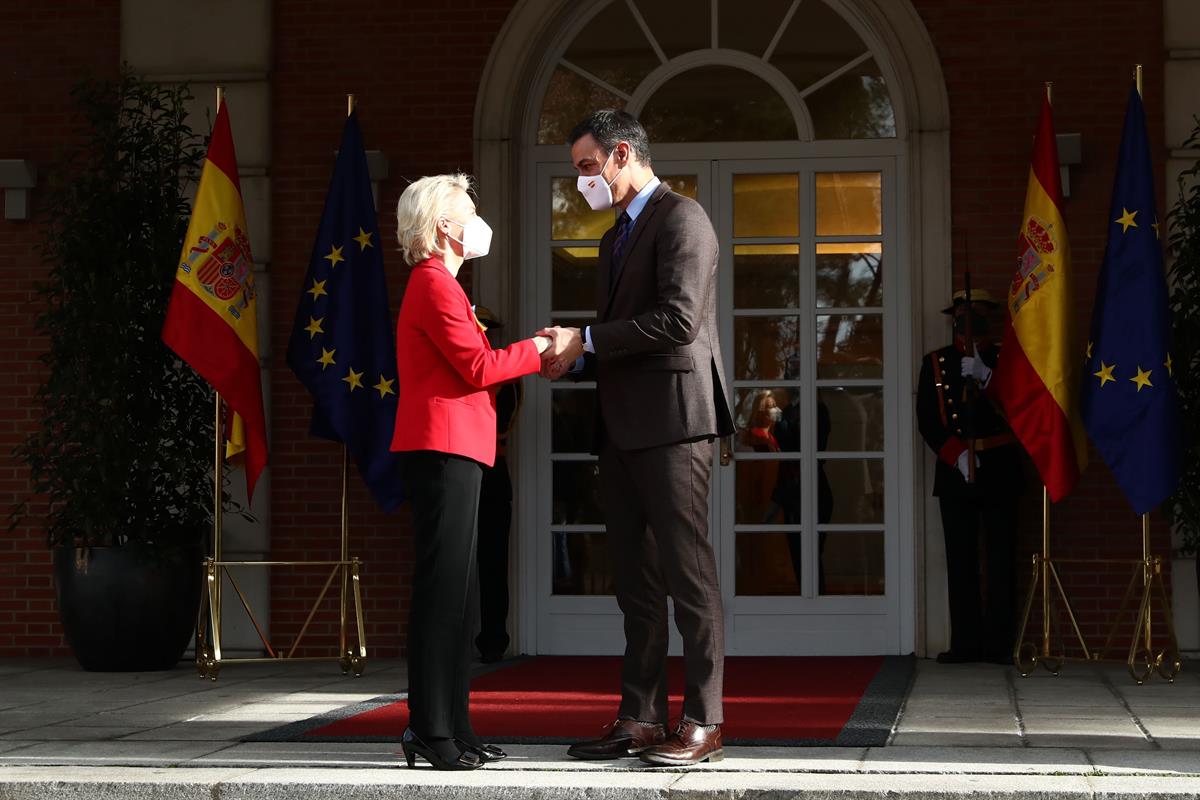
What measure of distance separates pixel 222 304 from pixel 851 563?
3.24 metres

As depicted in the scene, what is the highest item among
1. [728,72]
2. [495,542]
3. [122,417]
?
[728,72]

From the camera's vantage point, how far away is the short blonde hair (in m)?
4.24

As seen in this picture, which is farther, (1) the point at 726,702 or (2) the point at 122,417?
(2) the point at 122,417

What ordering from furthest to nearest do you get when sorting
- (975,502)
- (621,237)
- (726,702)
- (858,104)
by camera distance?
(858,104), (975,502), (726,702), (621,237)

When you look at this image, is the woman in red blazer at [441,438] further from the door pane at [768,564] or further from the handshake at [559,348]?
the door pane at [768,564]

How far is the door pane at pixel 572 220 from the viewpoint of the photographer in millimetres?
8180

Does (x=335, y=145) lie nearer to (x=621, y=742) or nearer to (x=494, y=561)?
(x=494, y=561)

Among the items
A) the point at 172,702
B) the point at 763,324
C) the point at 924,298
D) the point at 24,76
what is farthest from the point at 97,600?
the point at 924,298

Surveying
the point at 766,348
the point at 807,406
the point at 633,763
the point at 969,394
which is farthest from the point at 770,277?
the point at 633,763

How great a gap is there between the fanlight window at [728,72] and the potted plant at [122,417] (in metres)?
2.09

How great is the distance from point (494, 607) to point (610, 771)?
356 centimetres

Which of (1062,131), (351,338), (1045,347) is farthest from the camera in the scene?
(1062,131)

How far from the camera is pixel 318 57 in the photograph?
813 centimetres

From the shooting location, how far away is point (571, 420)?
320 inches
